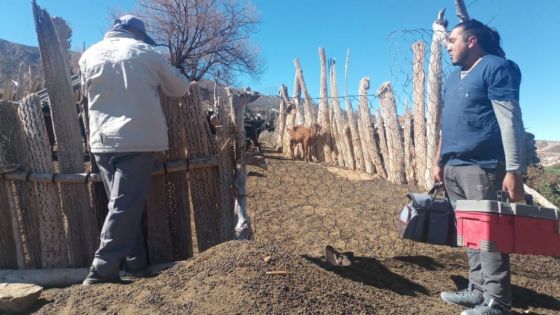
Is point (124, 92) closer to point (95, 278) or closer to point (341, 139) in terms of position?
point (95, 278)

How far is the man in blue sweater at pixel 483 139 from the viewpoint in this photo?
86.1 inches

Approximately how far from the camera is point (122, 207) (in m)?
2.53

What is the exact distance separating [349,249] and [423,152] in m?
2.74

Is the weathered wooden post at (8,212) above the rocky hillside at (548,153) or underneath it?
above

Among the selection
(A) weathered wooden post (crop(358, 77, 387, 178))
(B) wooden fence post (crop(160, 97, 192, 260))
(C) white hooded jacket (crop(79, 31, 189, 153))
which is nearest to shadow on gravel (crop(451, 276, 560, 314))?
(B) wooden fence post (crop(160, 97, 192, 260))

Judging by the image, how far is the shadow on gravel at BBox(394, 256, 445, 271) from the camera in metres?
3.43

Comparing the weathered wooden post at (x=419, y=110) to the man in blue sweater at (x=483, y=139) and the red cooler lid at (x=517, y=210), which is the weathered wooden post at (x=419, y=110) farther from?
the red cooler lid at (x=517, y=210)

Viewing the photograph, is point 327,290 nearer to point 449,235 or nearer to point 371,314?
point 371,314

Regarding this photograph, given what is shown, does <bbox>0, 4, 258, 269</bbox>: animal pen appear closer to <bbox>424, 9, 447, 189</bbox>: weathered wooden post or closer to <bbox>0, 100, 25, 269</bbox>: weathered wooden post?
<bbox>0, 100, 25, 269</bbox>: weathered wooden post

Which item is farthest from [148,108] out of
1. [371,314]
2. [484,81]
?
[484,81]

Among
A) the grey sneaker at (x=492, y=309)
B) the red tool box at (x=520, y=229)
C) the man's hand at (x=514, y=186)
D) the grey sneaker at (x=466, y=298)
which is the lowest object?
the grey sneaker at (x=466, y=298)

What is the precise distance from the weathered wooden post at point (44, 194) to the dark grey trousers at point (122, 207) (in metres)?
0.54

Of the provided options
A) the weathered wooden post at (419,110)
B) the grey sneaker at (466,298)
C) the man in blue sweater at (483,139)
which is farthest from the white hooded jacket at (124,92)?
the weathered wooden post at (419,110)

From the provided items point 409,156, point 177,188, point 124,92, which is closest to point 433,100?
point 409,156
